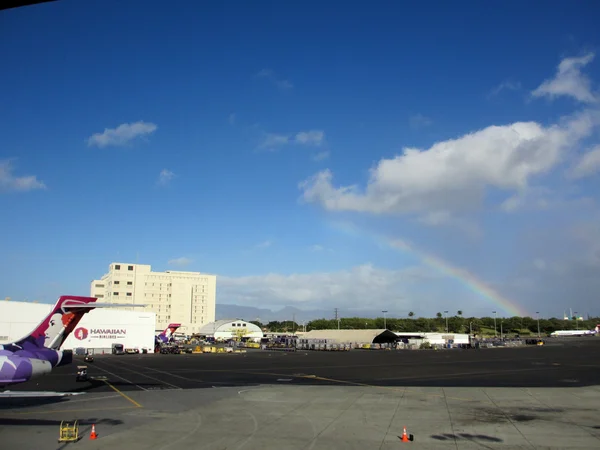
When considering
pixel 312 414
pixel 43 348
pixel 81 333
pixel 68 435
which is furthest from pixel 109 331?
pixel 68 435

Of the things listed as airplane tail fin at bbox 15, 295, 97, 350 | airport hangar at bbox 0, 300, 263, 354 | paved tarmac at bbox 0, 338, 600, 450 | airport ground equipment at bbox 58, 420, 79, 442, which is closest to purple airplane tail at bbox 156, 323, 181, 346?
airport hangar at bbox 0, 300, 263, 354

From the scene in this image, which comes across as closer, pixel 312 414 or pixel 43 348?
pixel 312 414

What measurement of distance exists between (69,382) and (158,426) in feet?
77.3

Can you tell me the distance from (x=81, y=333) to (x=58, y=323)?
79960 mm

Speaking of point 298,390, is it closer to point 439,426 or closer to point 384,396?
point 384,396

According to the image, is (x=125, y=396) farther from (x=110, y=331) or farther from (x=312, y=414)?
(x=110, y=331)

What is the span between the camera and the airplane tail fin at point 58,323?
3303 cm

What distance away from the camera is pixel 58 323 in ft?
112

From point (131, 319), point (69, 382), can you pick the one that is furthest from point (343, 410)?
point (131, 319)

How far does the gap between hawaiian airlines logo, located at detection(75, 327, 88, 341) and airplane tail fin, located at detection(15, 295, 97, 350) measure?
78.5 m

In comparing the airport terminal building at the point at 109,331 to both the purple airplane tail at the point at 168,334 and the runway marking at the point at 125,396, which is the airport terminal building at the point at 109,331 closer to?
the purple airplane tail at the point at 168,334

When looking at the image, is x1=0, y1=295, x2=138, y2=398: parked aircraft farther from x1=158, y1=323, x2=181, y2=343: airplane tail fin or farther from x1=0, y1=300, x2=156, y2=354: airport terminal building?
x1=158, y1=323, x2=181, y2=343: airplane tail fin

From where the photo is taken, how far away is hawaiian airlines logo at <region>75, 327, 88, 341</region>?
105m

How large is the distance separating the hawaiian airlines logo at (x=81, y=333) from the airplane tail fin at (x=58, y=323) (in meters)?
78.5
